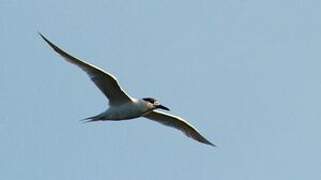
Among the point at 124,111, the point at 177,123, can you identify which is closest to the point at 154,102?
the point at 124,111

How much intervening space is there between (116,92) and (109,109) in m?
0.72

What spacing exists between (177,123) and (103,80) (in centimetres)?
548

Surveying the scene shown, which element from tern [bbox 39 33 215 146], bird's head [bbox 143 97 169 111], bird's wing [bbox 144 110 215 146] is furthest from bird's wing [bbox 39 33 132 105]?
bird's wing [bbox 144 110 215 146]

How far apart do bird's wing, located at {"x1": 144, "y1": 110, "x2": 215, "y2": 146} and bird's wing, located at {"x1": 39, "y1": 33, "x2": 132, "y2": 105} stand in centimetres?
331

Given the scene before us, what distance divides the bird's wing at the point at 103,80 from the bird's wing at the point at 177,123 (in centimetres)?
331

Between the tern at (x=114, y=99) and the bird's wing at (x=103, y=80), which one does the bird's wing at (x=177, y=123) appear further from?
the bird's wing at (x=103, y=80)

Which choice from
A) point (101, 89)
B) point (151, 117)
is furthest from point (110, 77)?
point (151, 117)

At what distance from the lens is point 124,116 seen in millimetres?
40656

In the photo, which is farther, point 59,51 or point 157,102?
point 157,102

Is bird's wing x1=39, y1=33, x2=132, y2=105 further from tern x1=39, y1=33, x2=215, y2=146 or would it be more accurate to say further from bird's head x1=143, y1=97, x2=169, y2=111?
bird's head x1=143, y1=97, x2=169, y2=111

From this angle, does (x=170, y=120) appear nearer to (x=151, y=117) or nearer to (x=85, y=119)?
(x=151, y=117)

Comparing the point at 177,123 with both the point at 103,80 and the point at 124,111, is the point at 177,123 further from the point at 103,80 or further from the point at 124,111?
Answer: the point at 103,80

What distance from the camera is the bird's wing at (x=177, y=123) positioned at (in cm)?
4388

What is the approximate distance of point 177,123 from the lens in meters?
44.1
